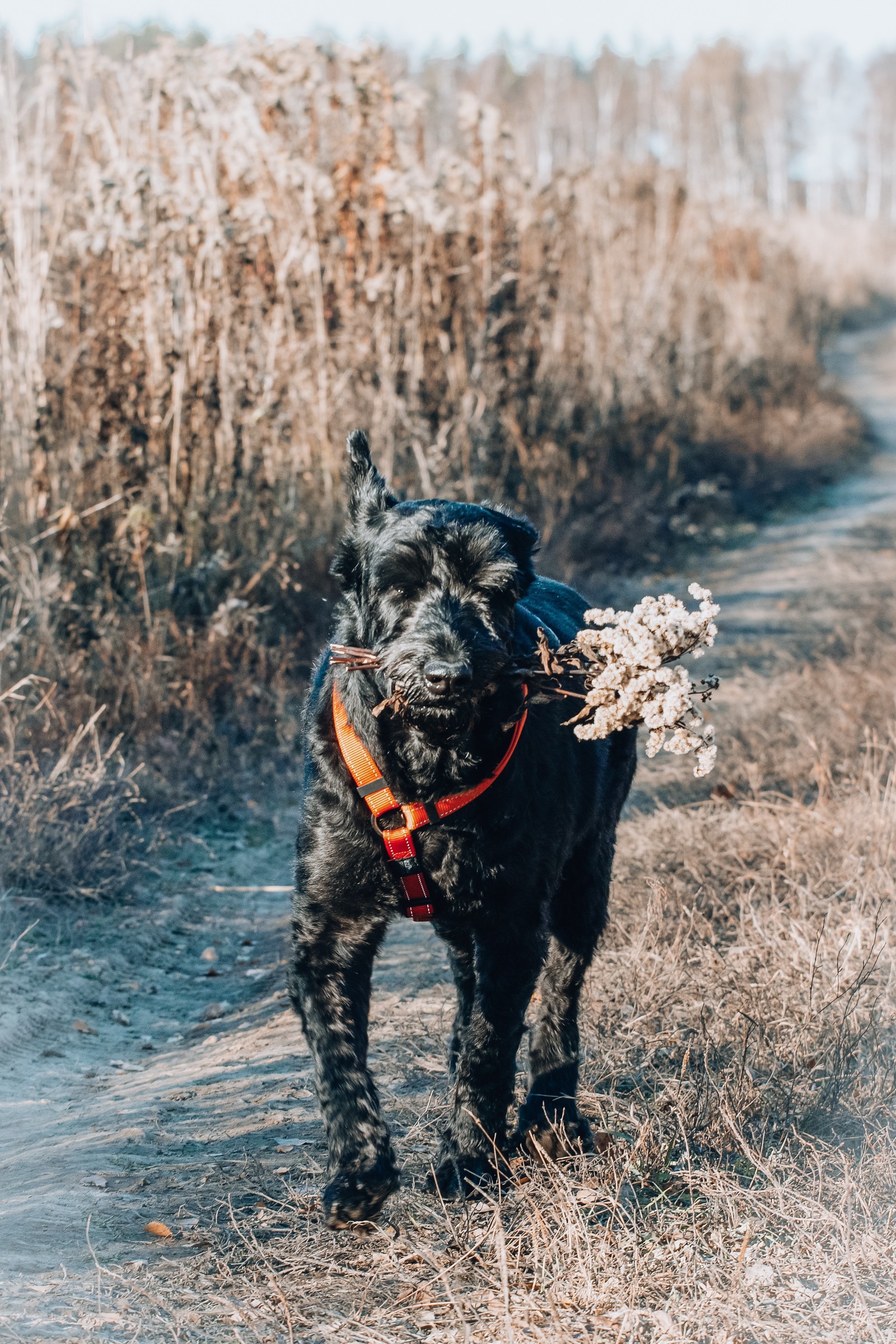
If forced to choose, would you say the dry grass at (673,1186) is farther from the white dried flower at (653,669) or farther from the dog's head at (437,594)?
the dog's head at (437,594)

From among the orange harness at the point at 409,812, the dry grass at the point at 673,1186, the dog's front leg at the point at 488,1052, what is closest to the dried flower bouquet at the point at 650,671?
the orange harness at the point at 409,812

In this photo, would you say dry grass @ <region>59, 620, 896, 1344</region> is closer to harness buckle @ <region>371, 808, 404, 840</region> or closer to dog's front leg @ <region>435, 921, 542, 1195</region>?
dog's front leg @ <region>435, 921, 542, 1195</region>

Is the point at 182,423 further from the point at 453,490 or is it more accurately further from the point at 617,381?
the point at 617,381

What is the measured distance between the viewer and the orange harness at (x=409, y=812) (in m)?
2.90

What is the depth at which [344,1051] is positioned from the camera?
294 cm

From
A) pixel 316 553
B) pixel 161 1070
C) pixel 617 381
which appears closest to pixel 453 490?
pixel 316 553

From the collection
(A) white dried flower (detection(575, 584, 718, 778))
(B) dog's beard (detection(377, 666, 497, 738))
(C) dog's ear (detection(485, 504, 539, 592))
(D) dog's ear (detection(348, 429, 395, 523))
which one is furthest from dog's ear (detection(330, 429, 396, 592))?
(A) white dried flower (detection(575, 584, 718, 778))

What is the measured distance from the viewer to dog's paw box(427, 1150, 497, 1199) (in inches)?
115

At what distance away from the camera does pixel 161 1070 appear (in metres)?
3.79

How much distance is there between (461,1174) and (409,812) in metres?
0.86

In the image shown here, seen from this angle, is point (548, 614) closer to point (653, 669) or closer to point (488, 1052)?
point (653, 669)

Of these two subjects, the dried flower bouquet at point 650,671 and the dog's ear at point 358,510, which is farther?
the dog's ear at point 358,510

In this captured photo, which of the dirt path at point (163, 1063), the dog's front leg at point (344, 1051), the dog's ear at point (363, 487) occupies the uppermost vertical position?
the dog's ear at point (363, 487)

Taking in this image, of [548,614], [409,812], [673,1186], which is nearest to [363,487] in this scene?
[548,614]
